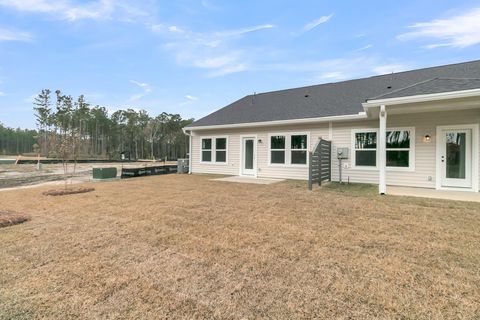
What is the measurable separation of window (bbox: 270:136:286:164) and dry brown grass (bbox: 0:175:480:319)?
557cm

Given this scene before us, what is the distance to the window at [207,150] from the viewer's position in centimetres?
1294

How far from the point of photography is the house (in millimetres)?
6859

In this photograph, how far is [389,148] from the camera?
845 cm

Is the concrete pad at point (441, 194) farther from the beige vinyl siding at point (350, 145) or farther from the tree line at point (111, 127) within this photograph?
the tree line at point (111, 127)

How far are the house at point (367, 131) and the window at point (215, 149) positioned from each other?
54 mm

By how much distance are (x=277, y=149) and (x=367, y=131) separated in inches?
144

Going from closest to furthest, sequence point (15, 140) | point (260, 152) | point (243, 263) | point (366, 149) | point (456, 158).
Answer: point (243, 263), point (456, 158), point (366, 149), point (260, 152), point (15, 140)

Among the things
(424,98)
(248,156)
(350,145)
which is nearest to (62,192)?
(248,156)

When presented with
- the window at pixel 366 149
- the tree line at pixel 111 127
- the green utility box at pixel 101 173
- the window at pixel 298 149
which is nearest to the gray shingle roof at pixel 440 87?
the window at pixel 366 149

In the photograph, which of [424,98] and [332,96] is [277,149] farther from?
[424,98]

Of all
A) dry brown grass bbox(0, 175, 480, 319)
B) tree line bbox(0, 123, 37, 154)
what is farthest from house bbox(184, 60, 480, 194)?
tree line bbox(0, 123, 37, 154)

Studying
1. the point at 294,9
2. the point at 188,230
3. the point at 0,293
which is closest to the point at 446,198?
the point at 188,230

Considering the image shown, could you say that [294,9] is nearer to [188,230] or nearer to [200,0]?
[200,0]

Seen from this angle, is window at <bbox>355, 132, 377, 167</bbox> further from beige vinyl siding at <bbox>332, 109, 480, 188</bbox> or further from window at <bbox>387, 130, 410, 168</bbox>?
window at <bbox>387, 130, 410, 168</bbox>
